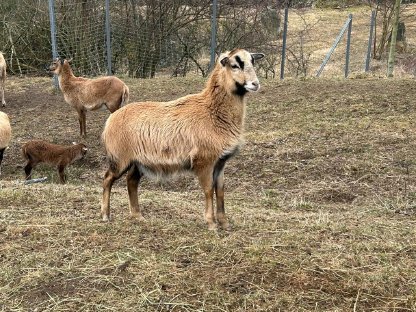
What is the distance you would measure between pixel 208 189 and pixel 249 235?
532 millimetres

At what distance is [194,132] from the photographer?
4.31 metres

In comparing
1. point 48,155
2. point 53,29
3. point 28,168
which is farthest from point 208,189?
point 53,29

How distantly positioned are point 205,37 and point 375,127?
970 cm

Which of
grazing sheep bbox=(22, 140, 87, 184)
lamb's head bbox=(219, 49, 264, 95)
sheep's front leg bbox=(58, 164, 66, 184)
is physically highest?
lamb's head bbox=(219, 49, 264, 95)

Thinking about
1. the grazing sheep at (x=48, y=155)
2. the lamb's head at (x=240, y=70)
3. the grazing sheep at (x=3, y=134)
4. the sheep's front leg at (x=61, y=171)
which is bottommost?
the sheep's front leg at (x=61, y=171)

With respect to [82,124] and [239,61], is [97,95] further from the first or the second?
[239,61]

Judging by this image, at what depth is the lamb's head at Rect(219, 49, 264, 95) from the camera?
14.0 ft

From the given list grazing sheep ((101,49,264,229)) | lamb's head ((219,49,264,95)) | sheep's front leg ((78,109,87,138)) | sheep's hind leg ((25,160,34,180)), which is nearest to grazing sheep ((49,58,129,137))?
sheep's front leg ((78,109,87,138))

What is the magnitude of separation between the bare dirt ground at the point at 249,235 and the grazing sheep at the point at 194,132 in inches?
20.7

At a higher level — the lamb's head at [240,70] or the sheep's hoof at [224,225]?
the lamb's head at [240,70]

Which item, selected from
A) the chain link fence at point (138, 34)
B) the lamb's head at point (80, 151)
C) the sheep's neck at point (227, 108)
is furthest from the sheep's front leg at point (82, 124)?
the chain link fence at point (138, 34)

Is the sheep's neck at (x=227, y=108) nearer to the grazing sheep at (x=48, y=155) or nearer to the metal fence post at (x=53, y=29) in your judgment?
the grazing sheep at (x=48, y=155)

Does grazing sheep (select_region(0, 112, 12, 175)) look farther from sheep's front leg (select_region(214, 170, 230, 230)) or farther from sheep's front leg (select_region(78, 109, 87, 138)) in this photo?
sheep's front leg (select_region(214, 170, 230, 230))

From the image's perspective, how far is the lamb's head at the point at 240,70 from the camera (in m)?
4.25
